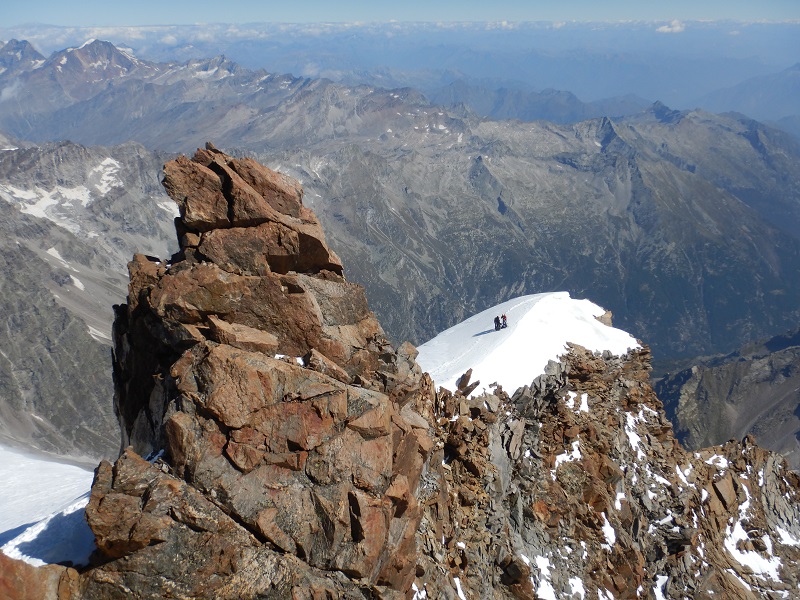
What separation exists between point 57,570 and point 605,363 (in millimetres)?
33579

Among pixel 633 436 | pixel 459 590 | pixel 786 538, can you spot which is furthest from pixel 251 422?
pixel 786 538

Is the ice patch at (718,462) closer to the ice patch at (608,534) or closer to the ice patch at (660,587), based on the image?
the ice patch at (660,587)

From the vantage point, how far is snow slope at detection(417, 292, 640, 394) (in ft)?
119

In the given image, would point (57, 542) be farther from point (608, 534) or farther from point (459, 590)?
point (608, 534)

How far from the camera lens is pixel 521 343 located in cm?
3997

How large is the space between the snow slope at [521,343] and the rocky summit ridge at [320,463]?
1.74 meters

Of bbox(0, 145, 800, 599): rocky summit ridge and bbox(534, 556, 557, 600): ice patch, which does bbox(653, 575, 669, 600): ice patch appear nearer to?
bbox(0, 145, 800, 599): rocky summit ridge

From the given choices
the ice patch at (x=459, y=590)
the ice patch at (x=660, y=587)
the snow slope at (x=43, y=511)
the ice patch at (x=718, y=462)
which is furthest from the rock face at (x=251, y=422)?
the ice patch at (x=718, y=462)

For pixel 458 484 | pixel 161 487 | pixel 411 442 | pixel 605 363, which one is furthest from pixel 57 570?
pixel 605 363

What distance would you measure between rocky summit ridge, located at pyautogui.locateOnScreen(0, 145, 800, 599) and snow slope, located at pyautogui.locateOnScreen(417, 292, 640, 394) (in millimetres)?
1738

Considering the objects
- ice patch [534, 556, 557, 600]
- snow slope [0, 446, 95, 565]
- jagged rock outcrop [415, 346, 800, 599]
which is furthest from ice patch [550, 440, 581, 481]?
snow slope [0, 446, 95, 565]

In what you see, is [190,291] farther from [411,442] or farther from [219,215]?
[411,442]

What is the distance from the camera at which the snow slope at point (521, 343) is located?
36312 millimetres

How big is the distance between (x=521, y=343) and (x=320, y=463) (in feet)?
82.2
